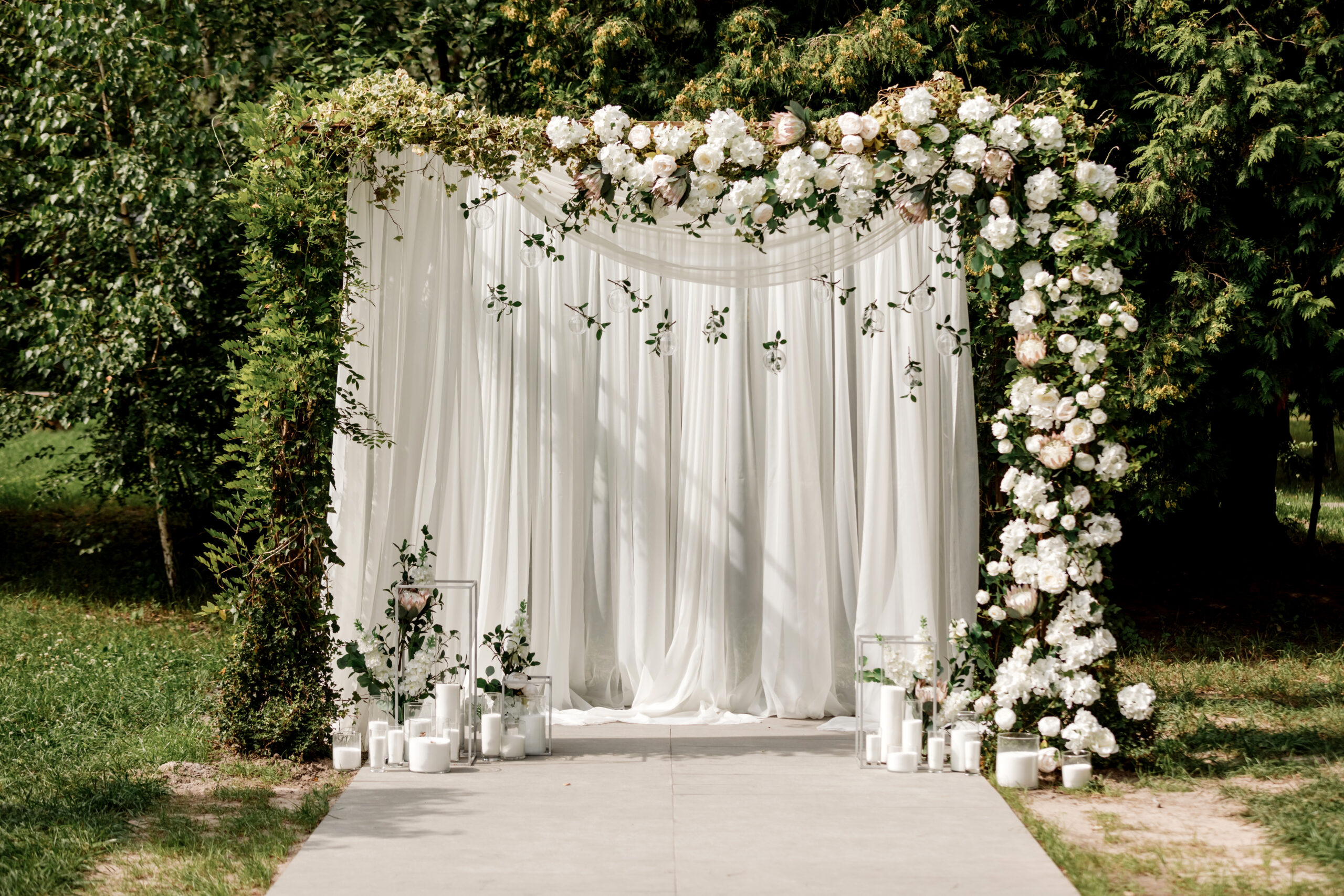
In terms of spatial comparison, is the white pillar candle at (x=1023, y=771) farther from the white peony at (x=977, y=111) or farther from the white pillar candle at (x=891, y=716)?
the white peony at (x=977, y=111)

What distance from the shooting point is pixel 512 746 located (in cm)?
526

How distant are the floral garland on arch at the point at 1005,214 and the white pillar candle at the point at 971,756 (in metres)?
0.14

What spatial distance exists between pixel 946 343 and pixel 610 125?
1861mm

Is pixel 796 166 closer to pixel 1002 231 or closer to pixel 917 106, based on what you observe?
pixel 917 106

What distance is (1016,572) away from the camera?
4.93 metres

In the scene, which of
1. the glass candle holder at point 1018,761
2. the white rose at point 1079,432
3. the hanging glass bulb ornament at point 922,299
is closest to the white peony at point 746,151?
the hanging glass bulb ornament at point 922,299

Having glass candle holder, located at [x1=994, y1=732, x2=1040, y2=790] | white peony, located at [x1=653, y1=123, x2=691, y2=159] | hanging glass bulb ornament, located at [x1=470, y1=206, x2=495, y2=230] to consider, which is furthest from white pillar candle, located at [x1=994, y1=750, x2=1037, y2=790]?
hanging glass bulb ornament, located at [x1=470, y1=206, x2=495, y2=230]

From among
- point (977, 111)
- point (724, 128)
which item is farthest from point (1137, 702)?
point (724, 128)

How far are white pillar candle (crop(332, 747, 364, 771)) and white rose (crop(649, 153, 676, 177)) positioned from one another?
2584 millimetres

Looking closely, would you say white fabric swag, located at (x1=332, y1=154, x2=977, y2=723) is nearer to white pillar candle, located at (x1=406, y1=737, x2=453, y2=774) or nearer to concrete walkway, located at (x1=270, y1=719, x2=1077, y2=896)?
concrete walkway, located at (x1=270, y1=719, x2=1077, y2=896)

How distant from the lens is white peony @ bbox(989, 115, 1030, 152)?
487cm

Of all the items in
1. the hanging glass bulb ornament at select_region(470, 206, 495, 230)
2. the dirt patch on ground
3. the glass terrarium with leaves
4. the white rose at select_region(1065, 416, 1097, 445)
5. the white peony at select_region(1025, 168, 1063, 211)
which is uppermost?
the hanging glass bulb ornament at select_region(470, 206, 495, 230)

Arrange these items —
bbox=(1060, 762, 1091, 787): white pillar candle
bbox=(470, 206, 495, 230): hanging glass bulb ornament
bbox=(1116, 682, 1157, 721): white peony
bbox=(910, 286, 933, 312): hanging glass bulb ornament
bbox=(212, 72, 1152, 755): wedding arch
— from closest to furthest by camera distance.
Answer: bbox=(1060, 762, 1091, 787): white pillar candle, bbox=(1116, 682, 1157, 721): white peony, bbox=(212, 72, 1152, 755): wedding arch, bbox=(470, 206, 495, 230): hanging glass bulb ornament, bbox=(910, 286, 933, 312): hanging glass bulb ornament

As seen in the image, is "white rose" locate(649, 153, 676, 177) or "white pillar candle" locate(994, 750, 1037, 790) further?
"white rose" locate(649, 153, 676, 177)
